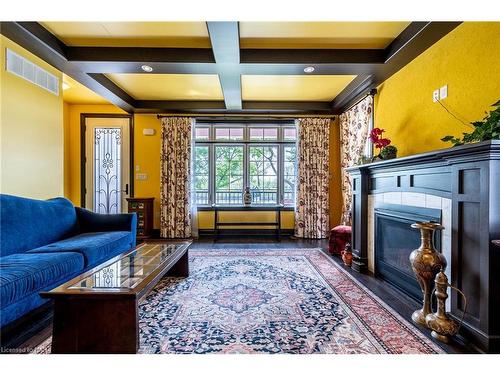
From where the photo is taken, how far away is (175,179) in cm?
524

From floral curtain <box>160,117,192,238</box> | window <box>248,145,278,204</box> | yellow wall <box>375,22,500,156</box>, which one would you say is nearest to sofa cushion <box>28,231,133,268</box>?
floral curtain <box>160,117,192,238</box>

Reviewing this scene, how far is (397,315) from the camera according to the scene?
205 centimetres

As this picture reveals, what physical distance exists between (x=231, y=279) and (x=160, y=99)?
148 inches

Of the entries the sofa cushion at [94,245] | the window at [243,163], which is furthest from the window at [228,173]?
the sofa cushion at [94,245]

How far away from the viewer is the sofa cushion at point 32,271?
5.59 feet

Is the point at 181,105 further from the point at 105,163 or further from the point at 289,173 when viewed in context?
the point at 289,173

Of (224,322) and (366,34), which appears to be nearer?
(224,322)

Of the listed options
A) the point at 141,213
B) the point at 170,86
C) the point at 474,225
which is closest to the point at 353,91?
the point at 170,86

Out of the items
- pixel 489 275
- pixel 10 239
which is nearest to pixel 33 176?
pixel 10 239

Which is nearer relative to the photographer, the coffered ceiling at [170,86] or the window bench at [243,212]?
the coffered ceiling at [170,86]

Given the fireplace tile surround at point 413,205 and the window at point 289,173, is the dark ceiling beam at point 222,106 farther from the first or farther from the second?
the fireplace tile surround at point 413,205

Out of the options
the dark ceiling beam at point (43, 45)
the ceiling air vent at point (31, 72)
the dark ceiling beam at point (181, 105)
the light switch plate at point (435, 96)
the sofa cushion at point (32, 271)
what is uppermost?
the dark ceiling beam at point (181, 105)

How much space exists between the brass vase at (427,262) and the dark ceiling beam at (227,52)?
232cm
